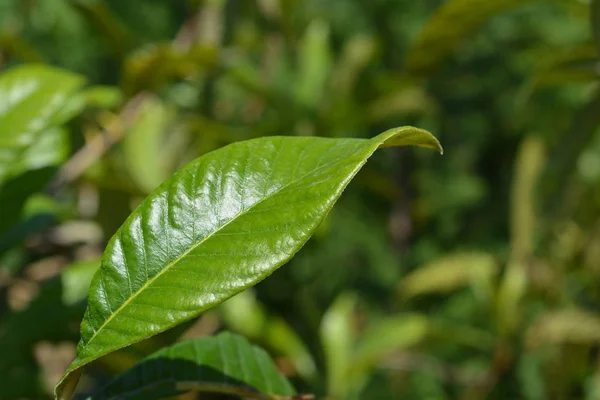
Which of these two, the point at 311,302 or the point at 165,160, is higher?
the point at 165,160

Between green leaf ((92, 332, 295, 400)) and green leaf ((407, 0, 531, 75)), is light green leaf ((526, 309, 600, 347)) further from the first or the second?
green leaf ((92, 332, 295, 400))

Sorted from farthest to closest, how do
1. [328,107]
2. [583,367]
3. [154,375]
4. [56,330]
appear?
[328,107]
[583,367]
[56,330]
[154,375]

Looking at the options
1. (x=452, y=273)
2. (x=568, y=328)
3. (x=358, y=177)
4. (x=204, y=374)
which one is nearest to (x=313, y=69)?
(x=358, y=177)

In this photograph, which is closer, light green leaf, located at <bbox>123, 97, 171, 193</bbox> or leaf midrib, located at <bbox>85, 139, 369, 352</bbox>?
leaf midrib, located at <bbox>85, 139, 369, 352</bbox>

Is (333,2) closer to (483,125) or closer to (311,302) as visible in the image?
(483,125)

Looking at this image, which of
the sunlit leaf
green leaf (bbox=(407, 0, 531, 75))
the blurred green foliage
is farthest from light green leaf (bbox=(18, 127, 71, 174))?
the sunlit leaf

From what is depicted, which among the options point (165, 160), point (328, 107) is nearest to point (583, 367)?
point (328, 107)
